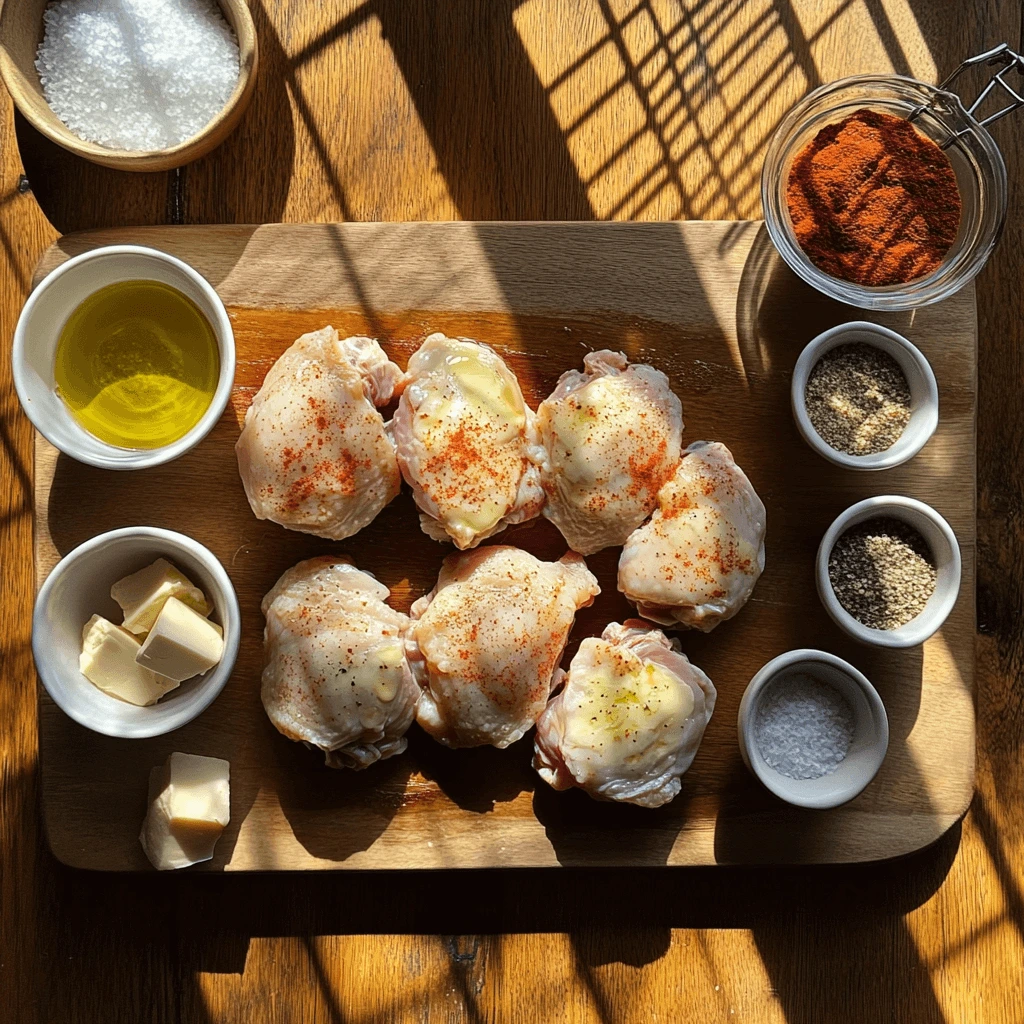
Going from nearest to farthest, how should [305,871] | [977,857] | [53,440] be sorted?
[53,440] → [305,871] → [977,857]

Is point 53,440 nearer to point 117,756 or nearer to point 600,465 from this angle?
point 117,756

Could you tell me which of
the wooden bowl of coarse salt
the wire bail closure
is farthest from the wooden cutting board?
the wire bail closure

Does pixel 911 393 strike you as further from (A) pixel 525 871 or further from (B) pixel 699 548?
(A) pixel 525 871

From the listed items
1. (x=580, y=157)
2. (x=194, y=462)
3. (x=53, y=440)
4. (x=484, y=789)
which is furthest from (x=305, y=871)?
(x=580, y=157)

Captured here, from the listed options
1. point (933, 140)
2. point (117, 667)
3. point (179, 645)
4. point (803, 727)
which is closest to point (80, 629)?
point (117, 667)

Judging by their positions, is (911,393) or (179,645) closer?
(179,645)

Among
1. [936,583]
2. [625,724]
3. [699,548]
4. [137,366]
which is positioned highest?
[137,366]
